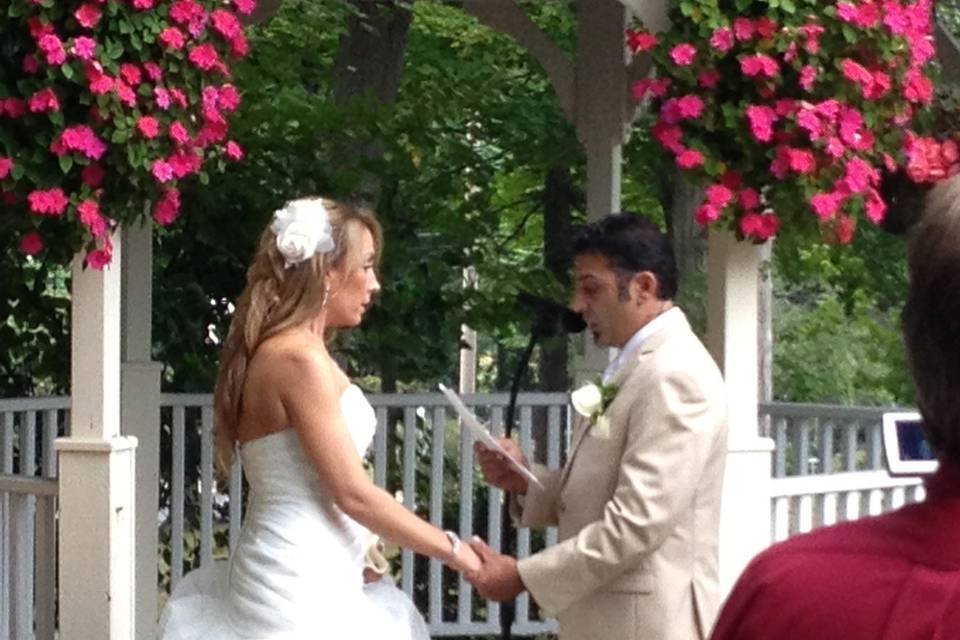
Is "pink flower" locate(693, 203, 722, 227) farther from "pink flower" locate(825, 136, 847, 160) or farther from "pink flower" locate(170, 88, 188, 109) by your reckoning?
"pink flower" locate(170, 88, 188, 109)

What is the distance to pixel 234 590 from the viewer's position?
406 cm

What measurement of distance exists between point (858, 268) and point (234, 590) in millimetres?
9814

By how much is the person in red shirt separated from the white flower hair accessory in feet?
7.66

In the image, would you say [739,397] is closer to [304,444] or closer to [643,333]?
[643,333]

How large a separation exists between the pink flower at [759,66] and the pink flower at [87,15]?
1.69 m

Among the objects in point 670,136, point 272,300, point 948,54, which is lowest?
point 272,300

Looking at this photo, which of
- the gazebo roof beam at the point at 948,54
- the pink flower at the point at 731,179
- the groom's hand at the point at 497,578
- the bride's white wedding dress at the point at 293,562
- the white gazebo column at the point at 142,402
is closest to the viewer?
the groom's hand at the point at 497,578

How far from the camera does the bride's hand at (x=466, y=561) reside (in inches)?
151

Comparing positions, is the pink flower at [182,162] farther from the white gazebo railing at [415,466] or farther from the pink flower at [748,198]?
the white gazebo railing at [415,466]

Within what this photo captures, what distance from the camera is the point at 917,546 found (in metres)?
1.53

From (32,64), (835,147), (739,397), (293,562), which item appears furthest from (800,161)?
(32,64)

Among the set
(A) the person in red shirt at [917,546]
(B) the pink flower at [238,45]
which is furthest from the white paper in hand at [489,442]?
Answer: (A) the person in red shirt at [917,546]

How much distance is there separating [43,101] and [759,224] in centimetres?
190

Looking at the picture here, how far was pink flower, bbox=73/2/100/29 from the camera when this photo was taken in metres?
4.89
